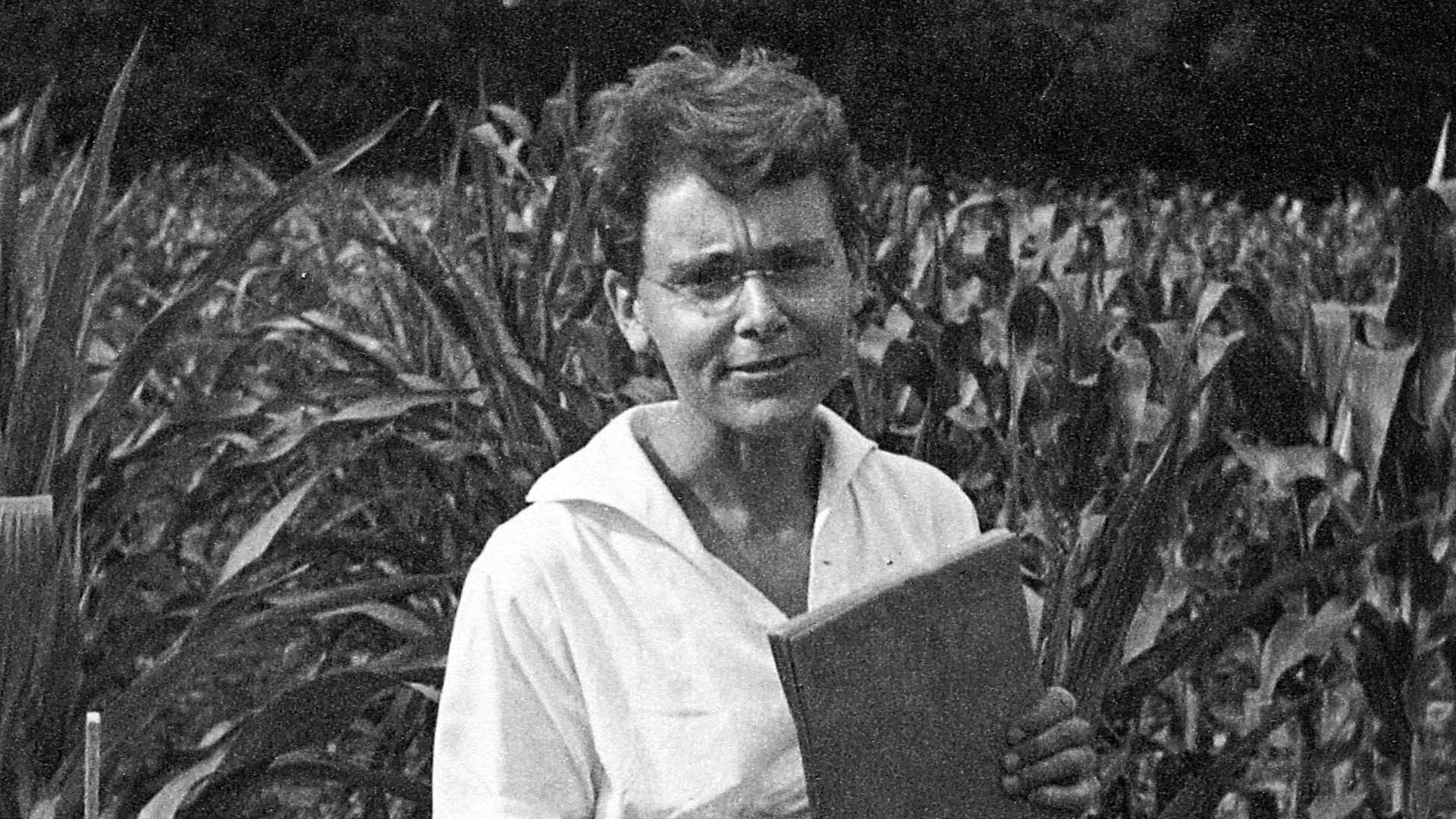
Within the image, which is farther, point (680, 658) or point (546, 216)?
point (546, 216)

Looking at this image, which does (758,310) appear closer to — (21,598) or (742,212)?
(742,212)

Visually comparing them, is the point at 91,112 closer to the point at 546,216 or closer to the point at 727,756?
the point at 546,216

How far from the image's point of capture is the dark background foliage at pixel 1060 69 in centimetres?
964

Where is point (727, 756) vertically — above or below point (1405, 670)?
above

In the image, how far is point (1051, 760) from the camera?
1420mm

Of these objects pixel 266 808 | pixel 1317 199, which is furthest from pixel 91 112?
pixel 266 808

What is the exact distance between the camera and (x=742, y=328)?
1554 mm

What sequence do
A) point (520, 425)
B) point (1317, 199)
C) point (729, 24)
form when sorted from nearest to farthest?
point (520, 425) < point (729, 24) < point (1317, 199)

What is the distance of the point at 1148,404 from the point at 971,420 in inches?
9.5

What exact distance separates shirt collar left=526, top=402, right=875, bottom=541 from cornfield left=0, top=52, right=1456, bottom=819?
63 cm

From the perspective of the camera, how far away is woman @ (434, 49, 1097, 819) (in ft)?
5.00

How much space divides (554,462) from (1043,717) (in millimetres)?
1545

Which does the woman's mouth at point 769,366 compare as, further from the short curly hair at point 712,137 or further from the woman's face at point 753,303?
the short curly hair at point 712,137

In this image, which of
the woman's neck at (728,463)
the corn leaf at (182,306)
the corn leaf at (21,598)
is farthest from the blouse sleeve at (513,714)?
the corn leaf at (182,306)
